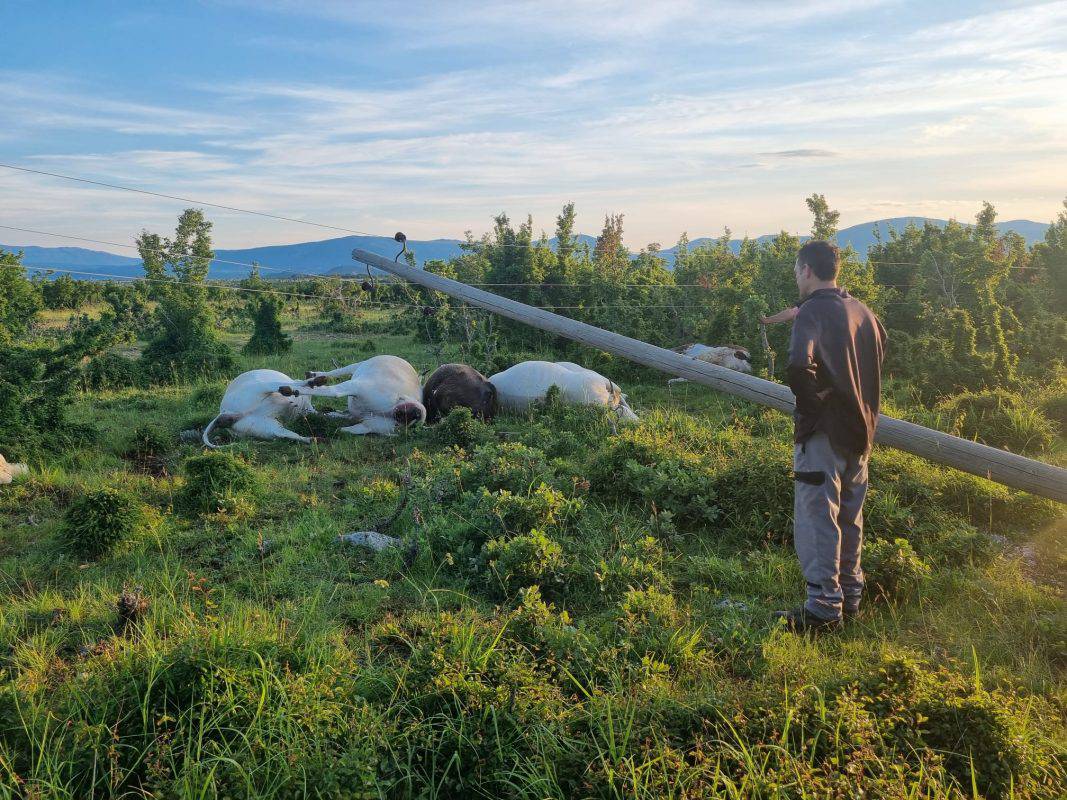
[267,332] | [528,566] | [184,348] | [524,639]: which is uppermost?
[267,332]

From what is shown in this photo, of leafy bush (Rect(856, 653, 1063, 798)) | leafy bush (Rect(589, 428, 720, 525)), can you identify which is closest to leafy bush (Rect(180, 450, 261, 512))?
leafy bush (Rect(589, 428, 720, 525))

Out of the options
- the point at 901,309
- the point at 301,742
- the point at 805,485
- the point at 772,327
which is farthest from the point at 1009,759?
the point at 901,309

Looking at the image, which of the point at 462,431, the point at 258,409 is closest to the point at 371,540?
the point at 462,431

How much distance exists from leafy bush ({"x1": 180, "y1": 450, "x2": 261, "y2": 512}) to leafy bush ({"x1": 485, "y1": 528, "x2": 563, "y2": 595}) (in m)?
2.88

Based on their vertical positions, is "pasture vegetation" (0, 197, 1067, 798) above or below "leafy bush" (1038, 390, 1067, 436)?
below

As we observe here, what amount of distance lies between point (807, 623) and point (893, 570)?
36.0 inches

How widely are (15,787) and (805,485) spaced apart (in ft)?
14.0

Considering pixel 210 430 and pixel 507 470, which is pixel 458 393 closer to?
pixel 210 430

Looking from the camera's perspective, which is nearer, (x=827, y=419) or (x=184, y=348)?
(x=827, y=419)

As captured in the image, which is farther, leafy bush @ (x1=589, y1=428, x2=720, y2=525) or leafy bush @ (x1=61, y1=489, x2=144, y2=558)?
leafy bush @ (x1=589, y1=428, x2=720, y2=525)

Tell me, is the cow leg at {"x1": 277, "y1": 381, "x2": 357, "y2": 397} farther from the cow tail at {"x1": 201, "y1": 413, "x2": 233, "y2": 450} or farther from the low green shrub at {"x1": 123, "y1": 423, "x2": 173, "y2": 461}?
the low green shrub at {"x1": 123, "y1": 423, "x2": 173, "y2": 461}

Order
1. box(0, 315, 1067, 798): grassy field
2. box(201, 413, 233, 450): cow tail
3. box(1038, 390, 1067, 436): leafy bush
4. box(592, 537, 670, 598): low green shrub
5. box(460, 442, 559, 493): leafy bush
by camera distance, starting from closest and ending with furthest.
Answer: box(0, 315, 1067, 798): grassy field → box(592, 537, 670, 598): low green shrub → box(460, 442, 559, 493): leafy bush → box(201, 413, 233, 450): cow tail → box(1038, 390, 1067, 436): leafy bush

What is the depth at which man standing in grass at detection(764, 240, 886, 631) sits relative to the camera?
13.9 feet

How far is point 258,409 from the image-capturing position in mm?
9211
